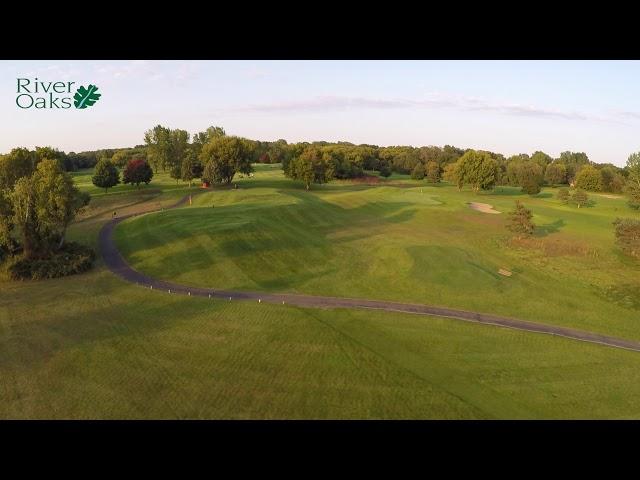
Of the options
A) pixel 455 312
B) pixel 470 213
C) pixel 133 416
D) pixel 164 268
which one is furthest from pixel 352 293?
pixel 470 213

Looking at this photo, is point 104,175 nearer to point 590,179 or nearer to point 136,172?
point 136,172

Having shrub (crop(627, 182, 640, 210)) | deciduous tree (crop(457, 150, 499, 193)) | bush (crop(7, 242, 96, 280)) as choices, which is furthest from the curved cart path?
deciduous tree (crop(457, 150, 499, 193))

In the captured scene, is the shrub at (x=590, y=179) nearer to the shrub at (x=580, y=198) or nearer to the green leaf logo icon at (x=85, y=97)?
the shrub at (x=580, y=198)

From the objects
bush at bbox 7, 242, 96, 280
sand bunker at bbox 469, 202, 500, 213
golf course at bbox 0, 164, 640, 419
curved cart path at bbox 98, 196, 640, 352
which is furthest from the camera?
sand bunker at bbox 469, 202, 500, 213

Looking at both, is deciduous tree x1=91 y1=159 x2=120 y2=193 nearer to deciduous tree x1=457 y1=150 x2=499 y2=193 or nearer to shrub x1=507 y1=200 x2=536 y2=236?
shrub x1=507 y1=200 x2=536 y2=236

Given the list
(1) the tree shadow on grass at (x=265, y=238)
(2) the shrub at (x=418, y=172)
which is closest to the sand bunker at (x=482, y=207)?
(1) the tree shadow on grass at (x=265, y=238)
